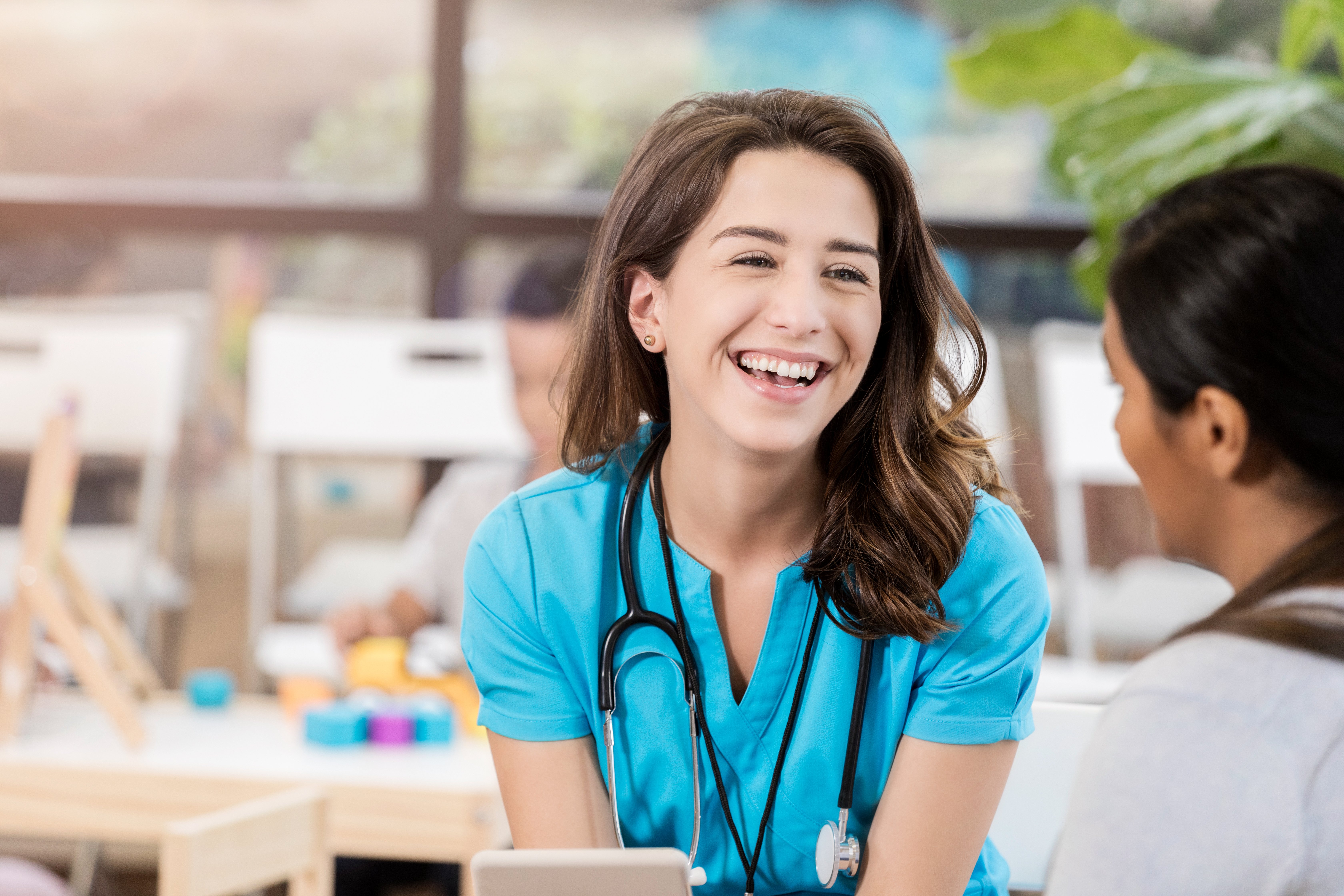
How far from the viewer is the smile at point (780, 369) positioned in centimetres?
125

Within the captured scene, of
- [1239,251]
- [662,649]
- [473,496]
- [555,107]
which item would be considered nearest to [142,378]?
[473,496]

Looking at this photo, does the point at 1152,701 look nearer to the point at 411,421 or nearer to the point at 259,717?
the point at 259,717

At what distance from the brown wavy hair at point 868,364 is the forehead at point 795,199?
0.04 ft

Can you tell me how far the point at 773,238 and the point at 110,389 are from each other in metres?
2.03

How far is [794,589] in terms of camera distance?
4.33 feet

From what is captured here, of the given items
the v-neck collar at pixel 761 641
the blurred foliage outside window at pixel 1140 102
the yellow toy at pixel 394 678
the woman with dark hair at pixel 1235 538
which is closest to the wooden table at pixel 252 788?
the yellow toy at pixel 394 678

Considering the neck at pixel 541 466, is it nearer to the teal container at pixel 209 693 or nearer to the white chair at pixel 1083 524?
the teal container at pixel 209 693

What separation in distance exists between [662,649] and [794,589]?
0.50ft

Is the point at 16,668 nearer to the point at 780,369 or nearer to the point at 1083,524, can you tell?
the point at 780,369

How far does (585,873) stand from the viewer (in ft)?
2.94

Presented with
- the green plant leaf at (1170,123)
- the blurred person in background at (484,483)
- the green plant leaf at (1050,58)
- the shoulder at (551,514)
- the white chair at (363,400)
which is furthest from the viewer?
the white chair at (363,400)

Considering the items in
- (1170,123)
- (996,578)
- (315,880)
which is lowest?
(315,880)

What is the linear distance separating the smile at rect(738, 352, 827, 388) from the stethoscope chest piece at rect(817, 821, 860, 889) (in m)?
0.43

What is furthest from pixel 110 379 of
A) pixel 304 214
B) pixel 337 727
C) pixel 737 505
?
pixel 737 505
